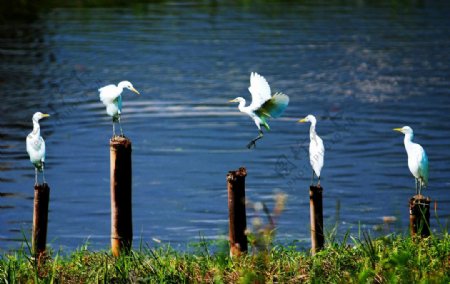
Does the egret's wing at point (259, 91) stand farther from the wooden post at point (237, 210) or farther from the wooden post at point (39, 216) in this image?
the wooden post at point (39, 216)

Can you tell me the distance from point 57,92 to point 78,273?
61.8 ft

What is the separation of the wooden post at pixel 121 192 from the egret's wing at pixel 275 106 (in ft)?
3.84

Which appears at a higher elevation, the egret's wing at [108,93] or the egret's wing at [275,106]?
the egret's wing at [108,93]

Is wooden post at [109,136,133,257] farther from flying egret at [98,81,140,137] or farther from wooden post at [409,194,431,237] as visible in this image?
wooden post at [409,194,431,237]

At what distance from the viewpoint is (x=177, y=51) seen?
34094mm

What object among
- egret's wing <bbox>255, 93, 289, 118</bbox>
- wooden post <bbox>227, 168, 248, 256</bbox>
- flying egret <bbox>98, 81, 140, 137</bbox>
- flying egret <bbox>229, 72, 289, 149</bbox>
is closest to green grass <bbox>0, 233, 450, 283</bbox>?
wooden post <bbox>227, 168, 248, 256</bbox>

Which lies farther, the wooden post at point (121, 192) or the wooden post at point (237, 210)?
the wooden post at point (121, 192)

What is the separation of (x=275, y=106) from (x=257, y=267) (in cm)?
128

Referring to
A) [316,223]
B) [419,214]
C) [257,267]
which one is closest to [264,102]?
[316,223]

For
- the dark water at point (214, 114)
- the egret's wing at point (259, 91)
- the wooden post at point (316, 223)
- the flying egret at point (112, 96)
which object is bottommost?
the wooden post at point (316, 223)

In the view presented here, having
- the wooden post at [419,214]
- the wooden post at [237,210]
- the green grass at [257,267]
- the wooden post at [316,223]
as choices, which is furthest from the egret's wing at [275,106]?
the wooden post at [419,214]

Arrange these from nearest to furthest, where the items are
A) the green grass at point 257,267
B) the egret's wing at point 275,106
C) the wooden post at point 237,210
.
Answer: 1. the green grass at point 257,267
2. the egret's wing at point 275,106
3. the wooden post at point 237,210

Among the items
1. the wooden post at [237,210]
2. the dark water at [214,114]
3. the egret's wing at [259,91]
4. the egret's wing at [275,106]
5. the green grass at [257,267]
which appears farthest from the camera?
the dark water at [214,114]

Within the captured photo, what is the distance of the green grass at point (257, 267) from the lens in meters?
9.01
